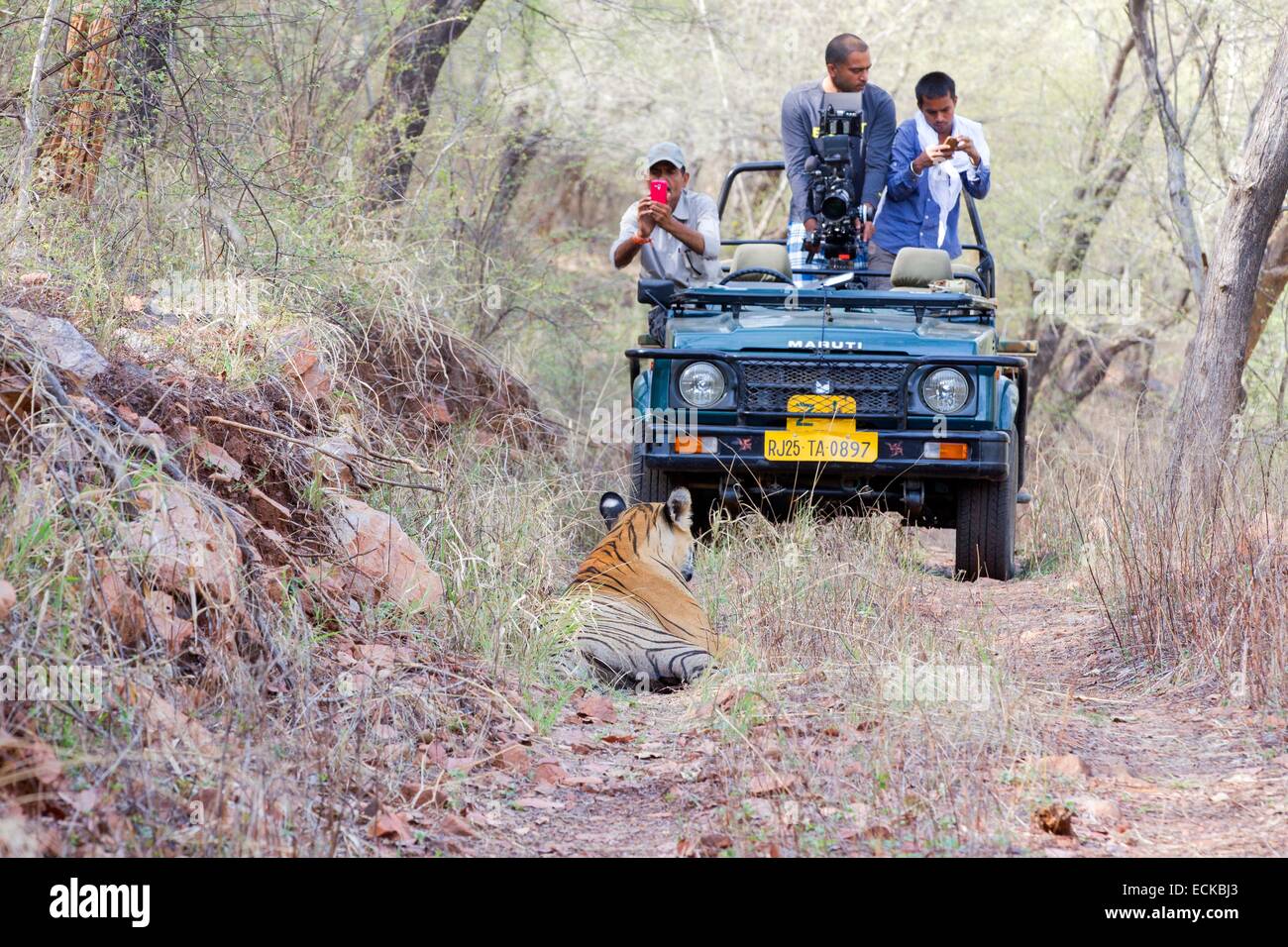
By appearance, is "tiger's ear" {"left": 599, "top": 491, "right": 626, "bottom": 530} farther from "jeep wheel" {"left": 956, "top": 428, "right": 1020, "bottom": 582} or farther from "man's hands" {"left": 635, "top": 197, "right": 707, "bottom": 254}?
"jeep wheel" {"left": 956, "top": 428, "right": 1020, "bottom": 582}

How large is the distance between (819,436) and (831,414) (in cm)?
11

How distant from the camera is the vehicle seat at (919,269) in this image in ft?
24.3

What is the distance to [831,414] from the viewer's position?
6711mm

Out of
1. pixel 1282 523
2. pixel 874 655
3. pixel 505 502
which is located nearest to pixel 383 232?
pixel 505 502

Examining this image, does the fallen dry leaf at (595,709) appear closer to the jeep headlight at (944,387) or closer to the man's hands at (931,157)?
the jeep headlight at (944,387)

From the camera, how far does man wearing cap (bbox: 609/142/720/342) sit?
7.59m

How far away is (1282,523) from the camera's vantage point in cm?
549

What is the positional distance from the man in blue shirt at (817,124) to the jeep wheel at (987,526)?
1646 millimetres

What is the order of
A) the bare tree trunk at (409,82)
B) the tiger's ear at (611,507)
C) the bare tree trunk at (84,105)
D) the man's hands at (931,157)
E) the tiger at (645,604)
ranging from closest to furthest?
the tiger at (645,604) → the tiger's ear at (611,507) → the bare tree trunk at (84,105) → the man's hands at (931,157) → the bare tree trunk at (409,82)

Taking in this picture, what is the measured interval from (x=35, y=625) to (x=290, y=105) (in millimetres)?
5488

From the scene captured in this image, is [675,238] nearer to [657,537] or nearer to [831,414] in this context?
[831,414]

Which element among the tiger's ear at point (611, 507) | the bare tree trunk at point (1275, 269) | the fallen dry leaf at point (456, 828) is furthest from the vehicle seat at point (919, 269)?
the fallen dry leaf at point (456, 828)

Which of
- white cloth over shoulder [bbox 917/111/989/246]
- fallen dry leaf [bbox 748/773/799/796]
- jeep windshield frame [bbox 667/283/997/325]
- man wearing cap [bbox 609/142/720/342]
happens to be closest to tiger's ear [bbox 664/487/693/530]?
jeep windshield frame [bbox 667/283/997/325]
